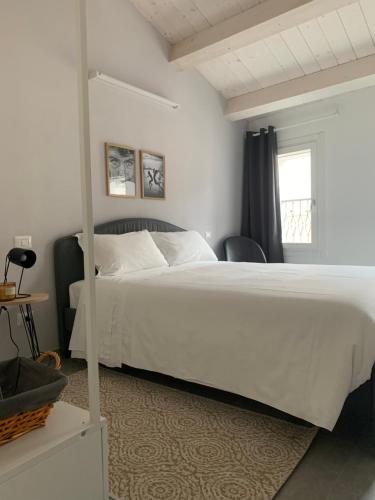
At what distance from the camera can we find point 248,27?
10.1ft

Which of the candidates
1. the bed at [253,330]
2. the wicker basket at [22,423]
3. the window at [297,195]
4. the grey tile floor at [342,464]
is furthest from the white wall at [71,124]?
the grey tile floor at [342,464]

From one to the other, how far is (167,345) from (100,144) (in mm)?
1914

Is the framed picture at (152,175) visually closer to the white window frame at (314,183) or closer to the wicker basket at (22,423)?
the white window frame at (314,183)

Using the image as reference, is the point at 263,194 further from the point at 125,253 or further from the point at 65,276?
the point at 65,276

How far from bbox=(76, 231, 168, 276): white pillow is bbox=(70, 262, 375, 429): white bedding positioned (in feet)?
0.66

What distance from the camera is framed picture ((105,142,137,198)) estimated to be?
3240 mm

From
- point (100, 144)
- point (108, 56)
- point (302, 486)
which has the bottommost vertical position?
point (302, 486)

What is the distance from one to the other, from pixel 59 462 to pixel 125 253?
2.02 m

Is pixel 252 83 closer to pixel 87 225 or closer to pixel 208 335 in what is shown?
pixel 208 335

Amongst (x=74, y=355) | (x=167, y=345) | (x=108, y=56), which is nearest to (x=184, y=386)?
(x=167, y=345)

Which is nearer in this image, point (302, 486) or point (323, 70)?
point (302, 486)

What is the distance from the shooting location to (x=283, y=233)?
4.81m

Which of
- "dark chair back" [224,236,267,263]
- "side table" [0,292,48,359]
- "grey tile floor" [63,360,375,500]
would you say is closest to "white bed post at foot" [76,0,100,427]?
"grey tile floor" [63,360,375,500]

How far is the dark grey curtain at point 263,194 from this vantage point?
4.65 meters
